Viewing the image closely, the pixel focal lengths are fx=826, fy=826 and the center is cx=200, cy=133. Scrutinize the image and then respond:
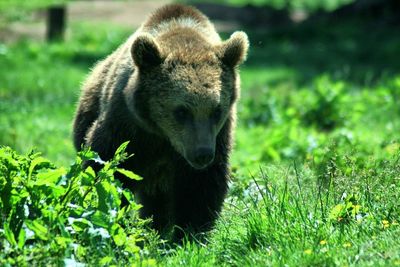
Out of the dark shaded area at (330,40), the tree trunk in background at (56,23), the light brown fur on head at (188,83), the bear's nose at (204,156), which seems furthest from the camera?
the tree trunk in background at (56,23)

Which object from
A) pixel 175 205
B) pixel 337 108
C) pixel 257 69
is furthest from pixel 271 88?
pixel 175 205

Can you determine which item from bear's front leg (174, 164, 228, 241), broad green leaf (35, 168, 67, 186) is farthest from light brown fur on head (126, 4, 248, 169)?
broad green leaf (35, 168, 67, 186)

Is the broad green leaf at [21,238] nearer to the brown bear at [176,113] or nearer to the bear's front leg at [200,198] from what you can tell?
the brown bear at [176,113]

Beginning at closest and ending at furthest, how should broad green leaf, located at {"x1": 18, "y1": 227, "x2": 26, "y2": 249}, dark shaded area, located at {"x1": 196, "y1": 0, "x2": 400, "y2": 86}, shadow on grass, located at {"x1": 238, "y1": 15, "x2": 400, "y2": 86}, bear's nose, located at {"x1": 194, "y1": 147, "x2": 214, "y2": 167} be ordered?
1. broad green leaf, located at {"x1": 18, "y1": 227, "x2": 26, "y2": 249}
2. bear's nose, located at {"x1": 194, "y1": 147, "x2": 214, "y2": 167}
3. shadow on grass, located at {"x1": 238, "y1": 15, "x2": 400, "y2": 86}
4. dark shaded area, located at {"x1": 196, "y1": 0, "x2": 400, "y2": 86}

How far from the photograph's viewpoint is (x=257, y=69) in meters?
16.0

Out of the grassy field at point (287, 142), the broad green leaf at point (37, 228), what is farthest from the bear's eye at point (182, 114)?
the broad green leaf at point (37, 228)

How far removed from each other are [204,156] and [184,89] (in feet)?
1.99

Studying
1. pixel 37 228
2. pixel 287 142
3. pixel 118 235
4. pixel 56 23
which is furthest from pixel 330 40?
pixel 37 228

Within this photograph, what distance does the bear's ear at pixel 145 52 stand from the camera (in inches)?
240

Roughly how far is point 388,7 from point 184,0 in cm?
755

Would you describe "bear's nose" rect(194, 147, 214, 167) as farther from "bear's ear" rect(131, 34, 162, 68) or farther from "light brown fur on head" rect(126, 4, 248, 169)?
"bear's ear" rect(131, 34, 162, 68)

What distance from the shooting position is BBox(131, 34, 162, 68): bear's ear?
609 centimetres

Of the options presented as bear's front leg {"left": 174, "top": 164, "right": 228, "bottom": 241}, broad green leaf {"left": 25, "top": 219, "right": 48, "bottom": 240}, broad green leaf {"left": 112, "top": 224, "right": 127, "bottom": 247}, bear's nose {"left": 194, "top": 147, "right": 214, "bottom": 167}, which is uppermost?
bear's nose {"left": 194, "top": 147, "right": 214, "bottom": 167}

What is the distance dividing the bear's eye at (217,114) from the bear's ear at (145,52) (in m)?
0.58
